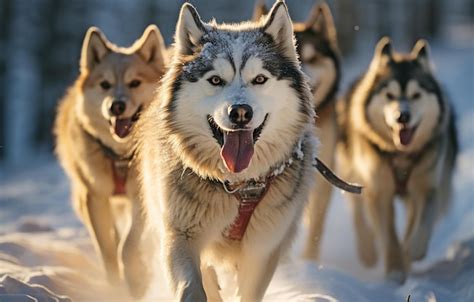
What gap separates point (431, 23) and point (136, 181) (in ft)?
107

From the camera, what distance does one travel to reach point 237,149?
4105 mm

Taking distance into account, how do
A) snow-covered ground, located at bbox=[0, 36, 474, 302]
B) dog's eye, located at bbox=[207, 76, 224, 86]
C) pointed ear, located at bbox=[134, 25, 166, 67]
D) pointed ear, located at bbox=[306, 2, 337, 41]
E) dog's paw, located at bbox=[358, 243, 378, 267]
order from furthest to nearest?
pointed ear, located at bbox=[306, 2, 337, 41] → dog's paw, located at bbox=[358, 243, 378, 267] → pointed ear, located at bbox=[134, 25, 166, 67] → snow-covered ground, located at bbox=[0, 36, 474, 302] → dog's eye, located at bbox=[207, 76, 224, 86]

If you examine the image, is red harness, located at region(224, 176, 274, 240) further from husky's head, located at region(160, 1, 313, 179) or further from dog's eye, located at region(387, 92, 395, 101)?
dog's eye, located at region(387, 92, 395, 101)

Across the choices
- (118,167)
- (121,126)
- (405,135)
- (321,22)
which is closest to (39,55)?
(321,22)

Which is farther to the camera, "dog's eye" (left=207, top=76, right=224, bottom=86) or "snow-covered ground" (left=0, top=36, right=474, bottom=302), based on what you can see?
"snow-covered ground" (left=0, top=36, right=474, bottom=302)

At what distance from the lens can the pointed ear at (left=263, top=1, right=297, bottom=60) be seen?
14.3 feet

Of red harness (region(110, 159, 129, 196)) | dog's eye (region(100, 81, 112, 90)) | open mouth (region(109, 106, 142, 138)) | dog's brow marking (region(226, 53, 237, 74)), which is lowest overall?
red harness (region(110, 159, 129, 196))

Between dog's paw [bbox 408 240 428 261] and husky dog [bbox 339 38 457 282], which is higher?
husky dog [bbox 339 38 457 282]

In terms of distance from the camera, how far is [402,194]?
23.1ft

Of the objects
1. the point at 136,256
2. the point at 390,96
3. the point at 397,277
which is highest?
the point at 390,96

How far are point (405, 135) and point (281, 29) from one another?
2655mm

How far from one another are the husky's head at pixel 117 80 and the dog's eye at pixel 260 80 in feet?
5.64

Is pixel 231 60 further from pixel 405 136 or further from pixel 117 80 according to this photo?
pixel 405 136

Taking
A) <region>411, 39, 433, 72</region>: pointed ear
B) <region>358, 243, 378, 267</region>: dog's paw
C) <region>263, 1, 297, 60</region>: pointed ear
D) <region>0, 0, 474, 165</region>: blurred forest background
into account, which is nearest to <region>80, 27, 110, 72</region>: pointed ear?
<region>263, 1, 297, 60</region>: pointed ear
